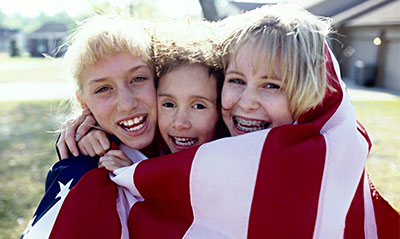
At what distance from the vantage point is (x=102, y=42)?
199 centimetres

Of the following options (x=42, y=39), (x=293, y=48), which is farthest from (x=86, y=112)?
(x=42, y=39)

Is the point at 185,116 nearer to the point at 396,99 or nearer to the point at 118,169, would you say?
the point at 118,169

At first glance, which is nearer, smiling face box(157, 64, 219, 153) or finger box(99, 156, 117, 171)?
finger box(99, 156, 117, 171)

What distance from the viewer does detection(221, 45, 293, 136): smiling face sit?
5.85 feet

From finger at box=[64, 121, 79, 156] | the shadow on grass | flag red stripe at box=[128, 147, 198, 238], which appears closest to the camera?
flag red stripe at box=[128, 147, 198, 238]

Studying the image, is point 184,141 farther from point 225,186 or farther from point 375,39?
point 375,39

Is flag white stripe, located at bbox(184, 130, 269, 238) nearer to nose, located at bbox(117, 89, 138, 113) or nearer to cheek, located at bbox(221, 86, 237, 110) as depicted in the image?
cheek, located at bbox(221, 86, 237, 110)

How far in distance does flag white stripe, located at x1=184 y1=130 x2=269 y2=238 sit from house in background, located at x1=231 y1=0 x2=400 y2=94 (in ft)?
52.2

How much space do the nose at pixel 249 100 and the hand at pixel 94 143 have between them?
806 millimetres

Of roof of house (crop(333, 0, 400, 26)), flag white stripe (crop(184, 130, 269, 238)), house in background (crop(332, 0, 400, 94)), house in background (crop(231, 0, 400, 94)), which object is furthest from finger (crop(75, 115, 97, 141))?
roof of house (crop(333, 0, 400, 26))

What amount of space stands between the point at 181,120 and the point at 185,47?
43 cm

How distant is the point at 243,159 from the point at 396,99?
15.0 meters

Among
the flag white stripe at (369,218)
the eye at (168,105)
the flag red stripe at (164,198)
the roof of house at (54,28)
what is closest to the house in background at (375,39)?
the flag white stripe at (369,218)

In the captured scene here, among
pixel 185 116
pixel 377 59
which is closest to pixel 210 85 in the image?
pixel 185 116
